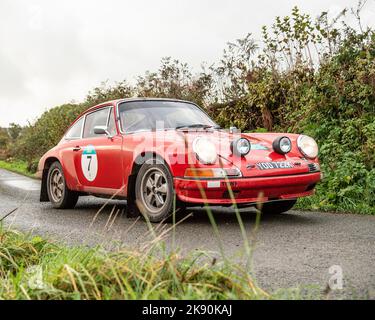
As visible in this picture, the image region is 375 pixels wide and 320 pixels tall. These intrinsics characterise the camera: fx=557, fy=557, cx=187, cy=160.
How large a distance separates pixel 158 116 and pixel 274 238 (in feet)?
8.54

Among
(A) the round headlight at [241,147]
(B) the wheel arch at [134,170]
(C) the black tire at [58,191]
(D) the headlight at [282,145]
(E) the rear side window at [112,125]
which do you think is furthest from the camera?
(C) the black tire at [58,191]

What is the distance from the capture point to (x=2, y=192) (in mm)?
11070

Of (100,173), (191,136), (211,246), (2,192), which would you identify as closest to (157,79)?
(2,192)

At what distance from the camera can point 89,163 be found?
7254 mm

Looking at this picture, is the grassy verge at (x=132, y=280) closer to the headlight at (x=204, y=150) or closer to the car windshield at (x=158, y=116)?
the headlight at (x=204, y=150)

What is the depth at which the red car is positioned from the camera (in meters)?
5.62

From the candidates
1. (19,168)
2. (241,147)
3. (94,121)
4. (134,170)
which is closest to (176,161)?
(241,147)

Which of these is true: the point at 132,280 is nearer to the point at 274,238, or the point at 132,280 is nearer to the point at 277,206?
the point at 274,238

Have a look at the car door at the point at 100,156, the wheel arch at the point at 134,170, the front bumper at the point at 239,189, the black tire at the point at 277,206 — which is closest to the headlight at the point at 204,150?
the front bumper at the point at 239,189

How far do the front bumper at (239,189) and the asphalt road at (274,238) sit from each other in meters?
0.31

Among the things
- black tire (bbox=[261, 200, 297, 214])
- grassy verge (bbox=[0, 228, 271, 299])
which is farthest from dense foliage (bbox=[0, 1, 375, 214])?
grassy verge (bbox=[0, 228, 271, 299])

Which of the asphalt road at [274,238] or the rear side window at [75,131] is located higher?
the rear side window at [75,131]

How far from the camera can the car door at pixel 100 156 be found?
6707 millimetres

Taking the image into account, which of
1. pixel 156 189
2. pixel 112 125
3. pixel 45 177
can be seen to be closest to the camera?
pixel 156 189
